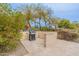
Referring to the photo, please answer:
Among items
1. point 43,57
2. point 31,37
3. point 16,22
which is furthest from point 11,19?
point 43,57

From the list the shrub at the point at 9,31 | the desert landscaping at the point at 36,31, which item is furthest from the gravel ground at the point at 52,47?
the shrub at the point at 9,31

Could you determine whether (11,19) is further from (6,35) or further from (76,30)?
(76,30)

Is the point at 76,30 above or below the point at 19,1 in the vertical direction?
below

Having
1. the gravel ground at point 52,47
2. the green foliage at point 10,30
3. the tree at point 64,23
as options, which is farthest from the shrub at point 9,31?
the tree at point 64,23

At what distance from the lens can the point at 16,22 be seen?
2.69 meters

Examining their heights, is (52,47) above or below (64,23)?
below

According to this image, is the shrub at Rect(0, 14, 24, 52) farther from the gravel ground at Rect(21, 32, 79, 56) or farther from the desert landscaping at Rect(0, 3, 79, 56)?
the gravel ground at Rect(21, 32, 79, 56)

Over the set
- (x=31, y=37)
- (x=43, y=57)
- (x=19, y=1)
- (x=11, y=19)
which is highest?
(x=19, y=1)

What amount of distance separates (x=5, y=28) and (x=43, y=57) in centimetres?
50

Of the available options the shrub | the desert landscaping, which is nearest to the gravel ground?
the desert landscaping

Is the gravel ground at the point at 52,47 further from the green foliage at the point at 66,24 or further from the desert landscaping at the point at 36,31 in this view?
the green foliage at the point at 66,24

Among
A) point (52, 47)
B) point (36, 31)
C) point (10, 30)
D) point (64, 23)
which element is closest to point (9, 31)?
point (10, 30)

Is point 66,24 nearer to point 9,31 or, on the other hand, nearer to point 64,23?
point 64,23

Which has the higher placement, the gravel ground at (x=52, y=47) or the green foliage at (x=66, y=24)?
the green foliage at (x=66, y=24)
